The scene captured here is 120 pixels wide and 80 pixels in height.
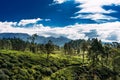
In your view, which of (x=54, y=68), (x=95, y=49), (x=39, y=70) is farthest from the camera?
(x=95, y=49)

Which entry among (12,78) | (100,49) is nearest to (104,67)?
(100,49)

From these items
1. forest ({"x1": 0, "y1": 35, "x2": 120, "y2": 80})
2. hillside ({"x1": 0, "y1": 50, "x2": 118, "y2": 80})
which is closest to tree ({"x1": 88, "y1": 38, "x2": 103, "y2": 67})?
forest ({"x1": 0, "y1": 35, "x2": 120, "y2": 80})

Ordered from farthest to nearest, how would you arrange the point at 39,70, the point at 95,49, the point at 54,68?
1. the point at 95,49
2. the point at 54,68
3. the point at 39,70

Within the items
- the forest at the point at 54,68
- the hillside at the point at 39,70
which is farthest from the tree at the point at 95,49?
the hillside at the point at 39,70

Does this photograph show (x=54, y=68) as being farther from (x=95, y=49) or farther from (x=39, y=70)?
(x=95, y=49)

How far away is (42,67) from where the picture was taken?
157m

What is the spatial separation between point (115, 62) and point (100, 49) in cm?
4194

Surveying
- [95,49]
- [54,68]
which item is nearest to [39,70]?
[54,68]

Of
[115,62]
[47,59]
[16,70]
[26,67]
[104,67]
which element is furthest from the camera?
[47,59]

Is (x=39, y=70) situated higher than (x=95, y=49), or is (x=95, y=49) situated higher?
(x=95, y=49)

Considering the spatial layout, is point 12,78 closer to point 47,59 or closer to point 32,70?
point 32,70

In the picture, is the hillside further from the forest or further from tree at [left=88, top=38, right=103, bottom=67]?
tree at [left=88, top=38, right=103, bottom=67]

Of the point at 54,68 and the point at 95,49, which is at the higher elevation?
the point at 95,49

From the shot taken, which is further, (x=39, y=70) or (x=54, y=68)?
(x=54, y=68)
